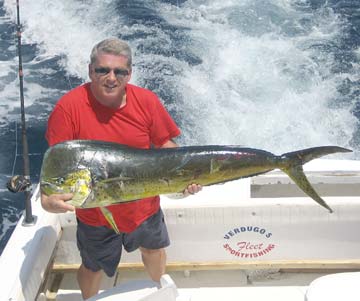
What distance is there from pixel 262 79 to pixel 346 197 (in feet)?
16.2

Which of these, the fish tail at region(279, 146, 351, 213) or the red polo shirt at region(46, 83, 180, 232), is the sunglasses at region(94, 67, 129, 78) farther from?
the fish tail at region(279, 146, 351, 213)

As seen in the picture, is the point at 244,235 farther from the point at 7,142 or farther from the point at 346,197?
the point at 7,142

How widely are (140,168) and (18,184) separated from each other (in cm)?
83

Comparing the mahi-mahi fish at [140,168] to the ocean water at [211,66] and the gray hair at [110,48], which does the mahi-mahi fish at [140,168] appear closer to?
the gray hair at [110,48]

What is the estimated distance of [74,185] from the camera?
2.29 m

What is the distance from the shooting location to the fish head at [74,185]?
7.47ft

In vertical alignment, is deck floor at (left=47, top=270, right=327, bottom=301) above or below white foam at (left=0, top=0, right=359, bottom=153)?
below

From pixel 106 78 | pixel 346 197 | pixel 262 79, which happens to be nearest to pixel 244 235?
pixel 346 197

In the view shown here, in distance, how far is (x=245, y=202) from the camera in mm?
3469

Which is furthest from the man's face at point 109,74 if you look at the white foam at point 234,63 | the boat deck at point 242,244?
the white foam at point 234,63

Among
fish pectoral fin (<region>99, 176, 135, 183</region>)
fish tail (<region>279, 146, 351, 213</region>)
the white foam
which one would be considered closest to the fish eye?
fish pectoral fin (<region>99, 176, 135, 183</region>)

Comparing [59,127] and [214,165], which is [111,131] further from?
[214,165]

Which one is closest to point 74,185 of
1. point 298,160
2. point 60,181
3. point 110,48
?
point 60,181

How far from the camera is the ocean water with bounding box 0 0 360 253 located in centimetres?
704
